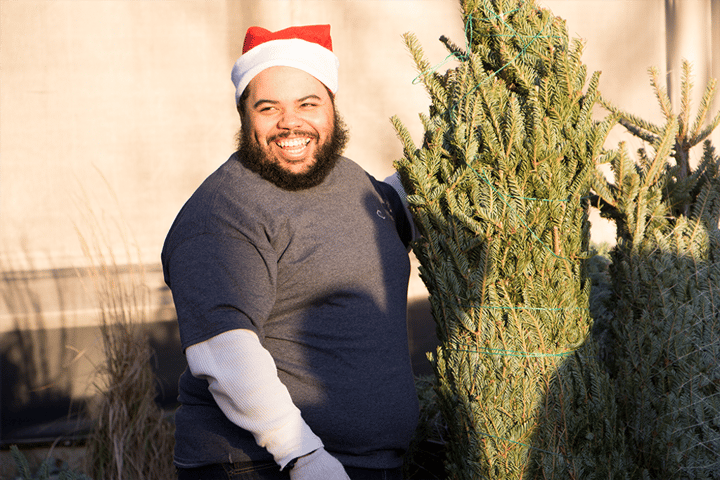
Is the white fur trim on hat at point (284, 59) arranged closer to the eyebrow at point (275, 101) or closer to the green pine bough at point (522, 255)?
the eyebrow at point (275, 101)

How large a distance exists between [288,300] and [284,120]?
601 mm

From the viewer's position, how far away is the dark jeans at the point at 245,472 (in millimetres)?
1741

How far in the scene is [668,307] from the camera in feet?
6.27

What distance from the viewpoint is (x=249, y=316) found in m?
1.66

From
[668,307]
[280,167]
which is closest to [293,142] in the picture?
[280,167]

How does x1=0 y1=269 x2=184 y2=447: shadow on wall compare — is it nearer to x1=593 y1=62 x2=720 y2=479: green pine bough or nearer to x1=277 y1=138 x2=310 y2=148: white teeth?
x1=277 y1=138 x2=310 y2=148: white teeth

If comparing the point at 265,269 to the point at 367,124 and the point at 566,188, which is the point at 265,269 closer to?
the point at 566,188

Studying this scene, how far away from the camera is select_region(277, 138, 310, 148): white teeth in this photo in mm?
1941

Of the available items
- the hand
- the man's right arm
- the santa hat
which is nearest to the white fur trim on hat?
the santa hat

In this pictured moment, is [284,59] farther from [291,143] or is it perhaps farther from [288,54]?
[291,143]

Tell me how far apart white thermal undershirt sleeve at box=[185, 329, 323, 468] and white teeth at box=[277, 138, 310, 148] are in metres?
A: 0.67

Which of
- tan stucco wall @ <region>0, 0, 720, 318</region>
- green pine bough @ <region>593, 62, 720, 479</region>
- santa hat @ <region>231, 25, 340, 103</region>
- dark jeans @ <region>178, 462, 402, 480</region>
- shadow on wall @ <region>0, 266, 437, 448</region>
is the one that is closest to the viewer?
dark jeans @ <region>178, 462, 402, 480</region>

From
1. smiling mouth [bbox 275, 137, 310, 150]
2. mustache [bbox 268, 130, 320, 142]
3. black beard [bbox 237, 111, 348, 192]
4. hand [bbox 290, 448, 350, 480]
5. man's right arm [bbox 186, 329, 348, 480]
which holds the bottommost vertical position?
hand [bbox 290, 448, 350, 480]

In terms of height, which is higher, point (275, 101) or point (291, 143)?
point (275, 101)
